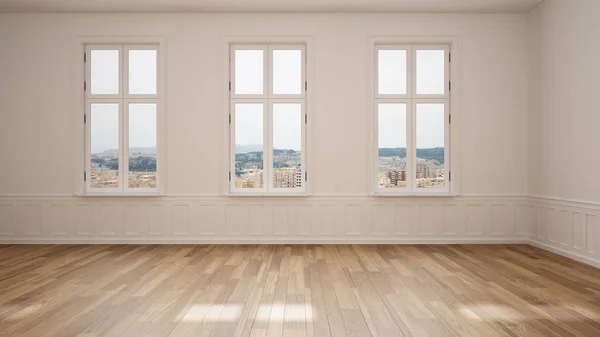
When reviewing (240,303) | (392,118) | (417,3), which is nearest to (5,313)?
(240,303)

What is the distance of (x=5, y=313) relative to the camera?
3.69 metres

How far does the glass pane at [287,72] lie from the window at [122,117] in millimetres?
1916

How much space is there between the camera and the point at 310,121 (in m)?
7.12

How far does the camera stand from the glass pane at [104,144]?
725 centimetres

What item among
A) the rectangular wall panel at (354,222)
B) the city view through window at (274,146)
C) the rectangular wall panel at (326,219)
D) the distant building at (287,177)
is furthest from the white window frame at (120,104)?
the rectangular wall panel at (354,222)

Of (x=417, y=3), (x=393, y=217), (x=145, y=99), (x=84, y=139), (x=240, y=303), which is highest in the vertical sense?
(x=417, y=3)

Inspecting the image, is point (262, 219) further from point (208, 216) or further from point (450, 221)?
point (450, 221)

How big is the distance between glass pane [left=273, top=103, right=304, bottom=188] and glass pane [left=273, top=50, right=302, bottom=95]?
242mm

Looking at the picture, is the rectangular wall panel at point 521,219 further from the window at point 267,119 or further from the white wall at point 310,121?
the window at point 267,119

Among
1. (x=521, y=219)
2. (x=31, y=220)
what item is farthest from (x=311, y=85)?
(x=31, y=220)

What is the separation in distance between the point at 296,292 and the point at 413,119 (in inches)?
156

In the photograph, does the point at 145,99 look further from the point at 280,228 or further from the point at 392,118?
the point at 392,118

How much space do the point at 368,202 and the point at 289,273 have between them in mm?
2386

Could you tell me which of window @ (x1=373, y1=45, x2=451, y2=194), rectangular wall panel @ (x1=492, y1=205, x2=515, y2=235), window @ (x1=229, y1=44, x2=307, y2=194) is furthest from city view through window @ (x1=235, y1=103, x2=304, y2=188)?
rectangular wall panel @ (x1=492, y1=205, x2=515, y2=235)
